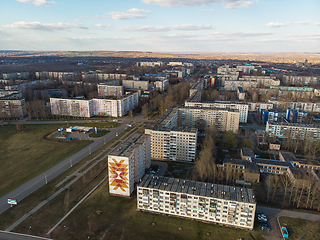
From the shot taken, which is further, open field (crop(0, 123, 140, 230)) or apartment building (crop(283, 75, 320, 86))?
apartment building (crop(283, 75, 320, 86))

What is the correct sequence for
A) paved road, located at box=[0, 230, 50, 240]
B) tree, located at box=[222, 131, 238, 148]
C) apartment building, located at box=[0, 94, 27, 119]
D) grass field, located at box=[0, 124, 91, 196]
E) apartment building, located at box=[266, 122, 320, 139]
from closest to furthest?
1. paved road, located at box=[0, 230, 50, 240]
2. grass field, located at box=[0, 124, 91, 196]
3. tree, located at box=[222, 131, 238, 148]
4. apartment building, located at box=[266, 122, 320, 139]
5. apartment building, located at box=[0, 94, 27, 119]

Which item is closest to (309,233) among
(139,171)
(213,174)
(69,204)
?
(213,174)

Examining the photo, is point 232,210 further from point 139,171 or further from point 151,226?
point 139,171

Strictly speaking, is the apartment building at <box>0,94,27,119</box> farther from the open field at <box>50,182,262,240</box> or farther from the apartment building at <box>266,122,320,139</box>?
the apartment building at <box>266,122,320,139</box>

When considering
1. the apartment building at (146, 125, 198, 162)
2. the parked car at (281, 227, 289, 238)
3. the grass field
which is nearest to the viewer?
the parked car at (281, 227, 289, 238)

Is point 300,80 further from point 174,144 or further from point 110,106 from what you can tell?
point 174,144

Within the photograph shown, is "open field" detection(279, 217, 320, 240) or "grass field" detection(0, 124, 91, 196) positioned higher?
"grass field" detection(0, 124, 91, 196)

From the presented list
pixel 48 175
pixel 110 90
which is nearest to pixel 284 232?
pixel 48 175

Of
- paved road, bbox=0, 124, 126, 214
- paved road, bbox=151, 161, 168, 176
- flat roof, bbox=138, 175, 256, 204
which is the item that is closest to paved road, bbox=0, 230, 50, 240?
paved road, bbox=0, 124, 126, 214
